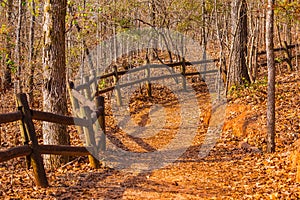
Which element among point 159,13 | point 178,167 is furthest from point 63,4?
point 159,13

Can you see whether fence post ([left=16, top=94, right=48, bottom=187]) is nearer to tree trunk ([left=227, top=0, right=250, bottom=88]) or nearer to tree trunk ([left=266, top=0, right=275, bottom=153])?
tree trunk ([left=266, top=0, right=275, bottom=153])

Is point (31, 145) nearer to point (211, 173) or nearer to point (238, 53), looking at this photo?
point (211, 173)

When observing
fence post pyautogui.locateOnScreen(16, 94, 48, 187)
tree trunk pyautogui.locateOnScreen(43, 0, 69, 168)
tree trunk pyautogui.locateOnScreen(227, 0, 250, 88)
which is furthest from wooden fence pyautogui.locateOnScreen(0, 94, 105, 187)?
tree trunk pyautogui.locateOnScreen(227, 0, 250, 88)

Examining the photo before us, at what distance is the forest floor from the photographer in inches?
241

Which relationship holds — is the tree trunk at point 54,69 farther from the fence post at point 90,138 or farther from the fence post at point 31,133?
the fence post at point 31,133

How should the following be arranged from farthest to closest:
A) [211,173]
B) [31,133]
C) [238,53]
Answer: [238,53] < [211,173] < [31,133]

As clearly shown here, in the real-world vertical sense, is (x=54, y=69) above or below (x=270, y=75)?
above

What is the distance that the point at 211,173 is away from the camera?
7.39 metres

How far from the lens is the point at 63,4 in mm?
7758

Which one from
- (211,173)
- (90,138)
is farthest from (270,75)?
(90,138)

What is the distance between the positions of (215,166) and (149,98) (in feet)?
28.3

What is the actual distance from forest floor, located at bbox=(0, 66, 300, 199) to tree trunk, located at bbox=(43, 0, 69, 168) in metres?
0.69

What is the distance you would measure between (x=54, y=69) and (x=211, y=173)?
385 centimetres

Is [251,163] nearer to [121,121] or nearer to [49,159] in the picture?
[49,159]
